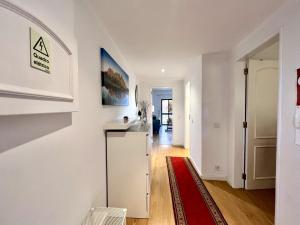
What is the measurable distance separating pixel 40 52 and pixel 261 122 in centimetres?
301

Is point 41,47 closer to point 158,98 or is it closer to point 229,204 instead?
point 229,204

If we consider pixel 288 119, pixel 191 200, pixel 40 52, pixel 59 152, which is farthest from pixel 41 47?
pixel 191 200

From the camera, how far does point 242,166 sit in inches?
109

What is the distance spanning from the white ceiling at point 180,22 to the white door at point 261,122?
26.7 inches

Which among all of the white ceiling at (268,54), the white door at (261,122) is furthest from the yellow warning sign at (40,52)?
the white door at (261,122)

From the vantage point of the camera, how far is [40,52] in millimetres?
802

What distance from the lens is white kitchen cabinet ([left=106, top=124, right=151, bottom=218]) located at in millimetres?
2010

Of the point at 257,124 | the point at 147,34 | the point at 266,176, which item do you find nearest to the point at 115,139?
the point at 147,34

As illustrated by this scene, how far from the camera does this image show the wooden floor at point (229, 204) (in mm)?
2014

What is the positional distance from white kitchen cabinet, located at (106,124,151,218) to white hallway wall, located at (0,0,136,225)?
0.16m

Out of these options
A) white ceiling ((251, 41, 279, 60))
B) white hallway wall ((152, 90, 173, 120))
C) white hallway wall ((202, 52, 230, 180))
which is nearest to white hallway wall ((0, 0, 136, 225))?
white hallway wall ((202, 52, 230, 180))

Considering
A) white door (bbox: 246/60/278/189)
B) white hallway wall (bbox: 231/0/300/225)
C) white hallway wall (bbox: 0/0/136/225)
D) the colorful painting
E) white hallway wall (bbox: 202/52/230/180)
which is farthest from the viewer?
white hallway wall (bbox: 202/52/230/180)

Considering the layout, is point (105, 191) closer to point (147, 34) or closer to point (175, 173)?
point (175, 173)

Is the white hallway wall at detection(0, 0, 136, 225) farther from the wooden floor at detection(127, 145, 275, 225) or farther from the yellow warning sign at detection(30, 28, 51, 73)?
the wooden floor at detection(127, 145, 275, 225)
